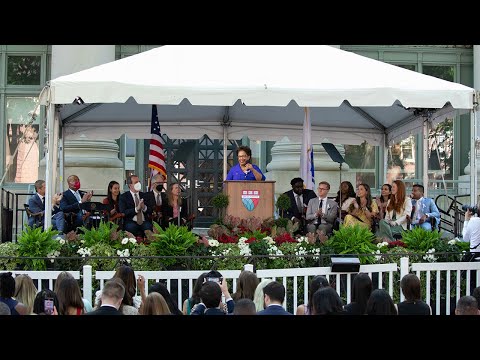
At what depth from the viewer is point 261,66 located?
1481 centimetres

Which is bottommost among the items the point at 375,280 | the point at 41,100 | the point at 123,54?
the point at 375,280

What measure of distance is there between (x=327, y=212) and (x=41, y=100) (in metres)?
5.04

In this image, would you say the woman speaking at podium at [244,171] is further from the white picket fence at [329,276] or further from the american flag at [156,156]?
the white picket fence at [329,276]

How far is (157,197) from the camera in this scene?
664 inches

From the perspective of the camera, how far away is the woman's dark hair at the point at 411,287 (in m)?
9.23

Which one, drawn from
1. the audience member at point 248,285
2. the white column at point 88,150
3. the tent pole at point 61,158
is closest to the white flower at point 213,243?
the audience member at point 248,285

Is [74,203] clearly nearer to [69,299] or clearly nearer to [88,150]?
[88,150]

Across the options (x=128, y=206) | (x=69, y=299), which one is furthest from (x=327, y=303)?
(x=128, y=206)

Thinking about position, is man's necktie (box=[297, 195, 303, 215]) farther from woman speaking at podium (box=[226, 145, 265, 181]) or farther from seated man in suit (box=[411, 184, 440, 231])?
seated man in suit (box=[411, 184, 440, 231])

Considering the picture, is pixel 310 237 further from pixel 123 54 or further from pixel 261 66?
pixel 123 54

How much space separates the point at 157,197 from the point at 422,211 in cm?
445
